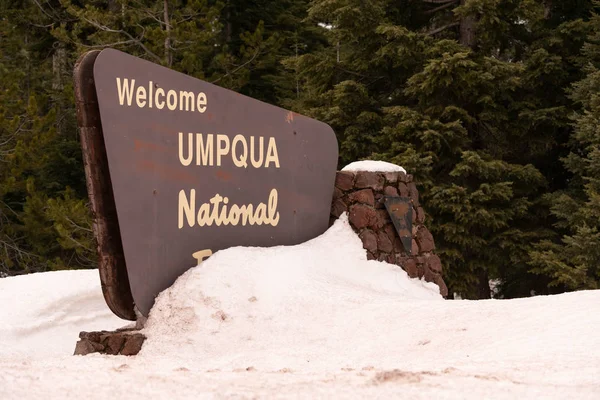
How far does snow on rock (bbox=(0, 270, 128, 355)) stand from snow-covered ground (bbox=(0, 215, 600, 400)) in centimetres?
2

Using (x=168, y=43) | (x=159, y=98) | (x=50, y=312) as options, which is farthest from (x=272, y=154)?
(x=168, y=43)

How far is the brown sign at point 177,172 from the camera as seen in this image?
16.5 feet

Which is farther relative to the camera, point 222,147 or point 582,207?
point 582,207

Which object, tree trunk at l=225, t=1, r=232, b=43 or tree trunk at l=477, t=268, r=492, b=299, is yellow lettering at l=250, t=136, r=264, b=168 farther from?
tree trunk at l=225, t=1, r=232, b=43

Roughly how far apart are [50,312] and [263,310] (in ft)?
9.83

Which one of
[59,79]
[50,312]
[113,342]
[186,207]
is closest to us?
[113,342]

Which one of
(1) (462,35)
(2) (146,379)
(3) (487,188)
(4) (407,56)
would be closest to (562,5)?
(1) (462,35)

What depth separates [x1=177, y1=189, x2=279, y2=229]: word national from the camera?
5.45 meters

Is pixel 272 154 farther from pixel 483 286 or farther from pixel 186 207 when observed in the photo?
pixel 483 286

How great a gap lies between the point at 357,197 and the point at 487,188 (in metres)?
4.47

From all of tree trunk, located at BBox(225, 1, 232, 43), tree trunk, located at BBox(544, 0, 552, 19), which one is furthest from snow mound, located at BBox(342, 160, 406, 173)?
tree trunk, located at BBox(225, 1, 232, 43)

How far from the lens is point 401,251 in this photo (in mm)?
6766

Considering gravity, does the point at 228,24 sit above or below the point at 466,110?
below

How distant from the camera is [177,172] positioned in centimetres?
540
